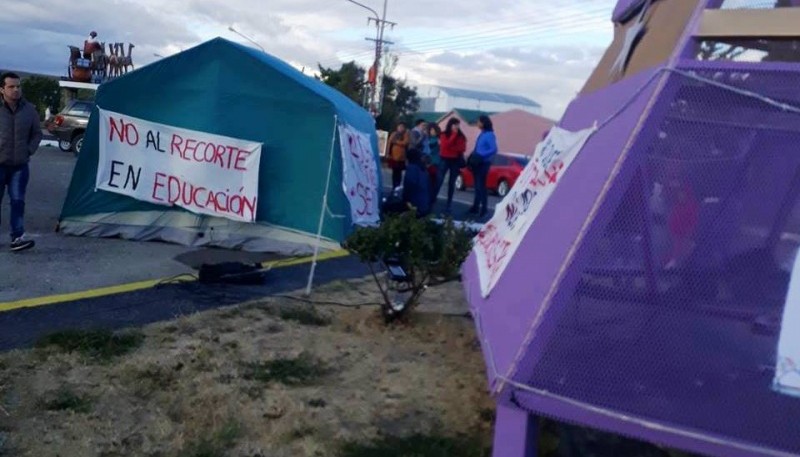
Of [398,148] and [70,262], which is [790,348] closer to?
[70,262]

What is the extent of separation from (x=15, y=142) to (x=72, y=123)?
656 inches

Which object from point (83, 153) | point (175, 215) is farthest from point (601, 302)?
point (83, 153)

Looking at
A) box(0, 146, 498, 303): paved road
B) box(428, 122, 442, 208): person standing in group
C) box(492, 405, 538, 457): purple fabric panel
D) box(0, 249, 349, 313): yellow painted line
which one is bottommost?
box(0, 146, 498, 303): paved road

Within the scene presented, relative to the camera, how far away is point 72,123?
976 inches

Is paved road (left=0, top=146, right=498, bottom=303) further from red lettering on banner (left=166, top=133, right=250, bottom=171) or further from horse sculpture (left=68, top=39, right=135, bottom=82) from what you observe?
horse sculpture (left=68, top=39, right=135, bottom=82)

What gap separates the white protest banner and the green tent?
24.3 ft

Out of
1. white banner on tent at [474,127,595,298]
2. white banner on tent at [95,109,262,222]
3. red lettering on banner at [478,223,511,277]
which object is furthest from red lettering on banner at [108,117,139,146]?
white banner on tent at [474,127,595,298]

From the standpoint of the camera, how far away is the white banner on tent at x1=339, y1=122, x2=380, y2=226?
10.8m

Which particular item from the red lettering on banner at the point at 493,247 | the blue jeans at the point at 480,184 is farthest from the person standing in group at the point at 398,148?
the red lettering on banner at the point at 493,247

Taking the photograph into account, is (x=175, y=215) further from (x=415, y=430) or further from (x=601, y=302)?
(x=601, y=302)

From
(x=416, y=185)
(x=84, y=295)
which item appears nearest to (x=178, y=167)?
(x=84, y=295)

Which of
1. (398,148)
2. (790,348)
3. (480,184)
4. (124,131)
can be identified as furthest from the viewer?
(398,148)

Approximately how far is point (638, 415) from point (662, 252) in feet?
2.16

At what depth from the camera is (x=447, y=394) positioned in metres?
5.68
